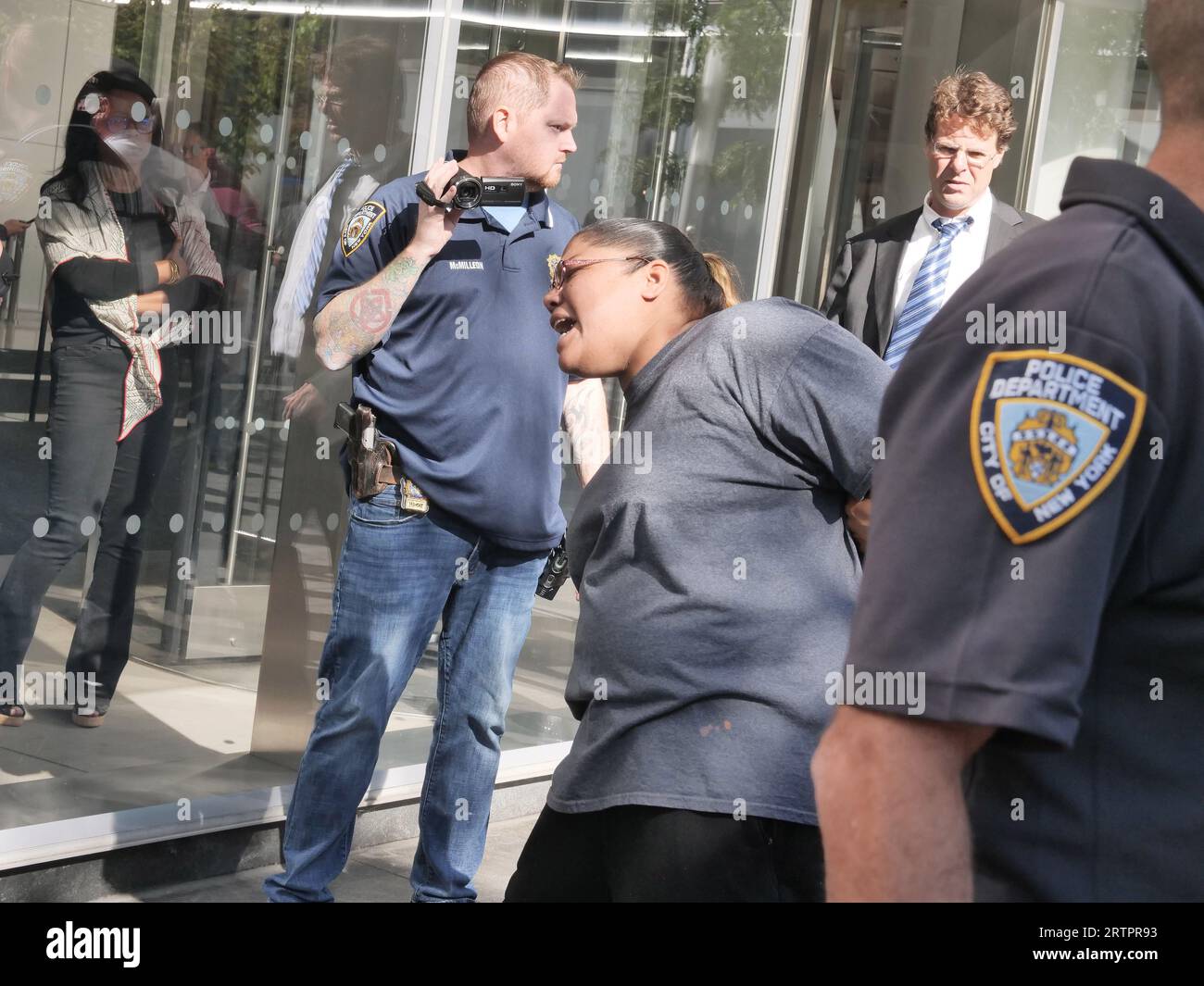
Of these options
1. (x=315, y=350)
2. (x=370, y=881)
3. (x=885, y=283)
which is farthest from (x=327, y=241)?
(x=370, y=881)

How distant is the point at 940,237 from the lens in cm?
419

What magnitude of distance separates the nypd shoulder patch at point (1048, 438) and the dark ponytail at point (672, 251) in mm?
1660

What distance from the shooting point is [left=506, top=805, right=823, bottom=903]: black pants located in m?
2.18

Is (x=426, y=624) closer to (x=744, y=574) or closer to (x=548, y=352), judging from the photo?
(x=548, y=352)

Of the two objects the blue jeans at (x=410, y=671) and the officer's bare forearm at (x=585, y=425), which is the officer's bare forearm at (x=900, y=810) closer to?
the blue jeans at (x=410, y=671)

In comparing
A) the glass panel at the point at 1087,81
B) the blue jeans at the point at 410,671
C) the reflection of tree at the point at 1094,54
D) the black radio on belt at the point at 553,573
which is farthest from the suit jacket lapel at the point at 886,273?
the reflection of tree at the point at 1094,54

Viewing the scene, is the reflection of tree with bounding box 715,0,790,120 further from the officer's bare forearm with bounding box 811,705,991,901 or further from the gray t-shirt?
the officer's bare forearm with bounding box 811,705,991,901

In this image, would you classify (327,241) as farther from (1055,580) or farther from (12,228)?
(1055,580)

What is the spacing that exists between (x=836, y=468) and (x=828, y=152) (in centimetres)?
435

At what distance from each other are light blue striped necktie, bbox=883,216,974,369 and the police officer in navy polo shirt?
1.04 metres

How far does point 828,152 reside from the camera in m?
6.28

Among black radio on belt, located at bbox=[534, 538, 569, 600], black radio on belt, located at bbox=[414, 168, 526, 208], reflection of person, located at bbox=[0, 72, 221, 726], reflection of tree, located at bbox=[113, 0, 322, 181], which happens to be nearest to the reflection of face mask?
reflection of person, located at bbox=[0, 72, 221, 726]

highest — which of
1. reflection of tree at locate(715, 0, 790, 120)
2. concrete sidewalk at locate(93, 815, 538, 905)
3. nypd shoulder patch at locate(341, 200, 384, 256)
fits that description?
reflection of tree at locate(715, 0, 790, 120)
